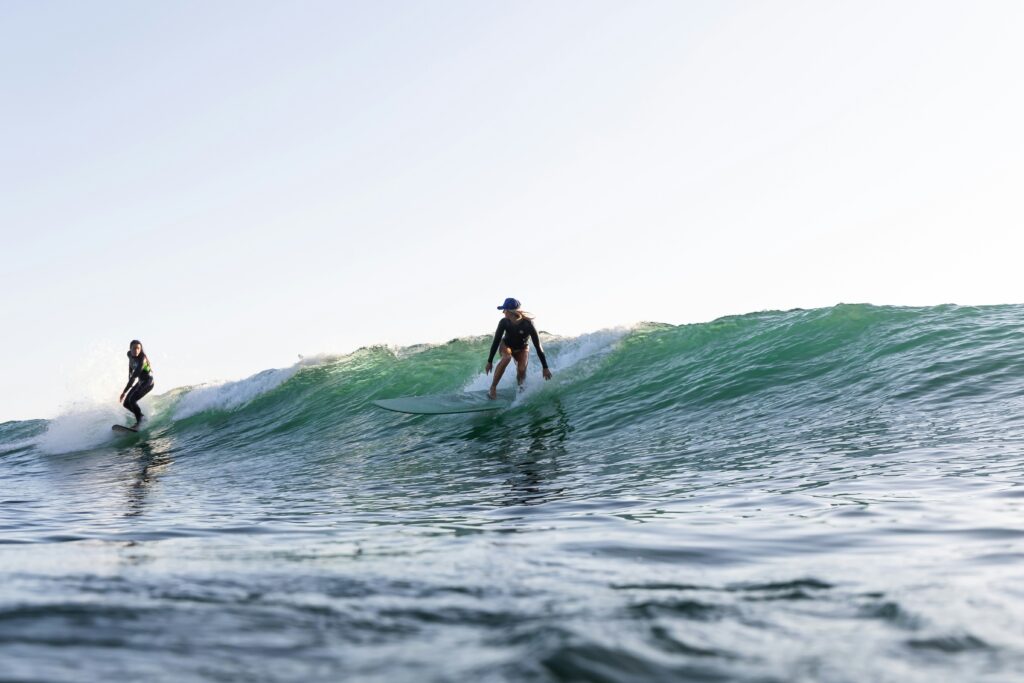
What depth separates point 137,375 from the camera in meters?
17.5

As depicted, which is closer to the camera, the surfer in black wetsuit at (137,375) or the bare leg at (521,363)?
the bare leg at (521,363)

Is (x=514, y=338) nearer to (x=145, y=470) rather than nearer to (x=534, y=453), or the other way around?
(x=534, y=453)

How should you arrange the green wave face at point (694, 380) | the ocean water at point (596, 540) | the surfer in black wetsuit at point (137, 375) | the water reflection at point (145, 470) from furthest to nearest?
the surfer in black wetsuit at point (137, 375) → the green wave face at point (694, 380) → the water reflection at point (145, 470) → the ocean water at point (596, 540)

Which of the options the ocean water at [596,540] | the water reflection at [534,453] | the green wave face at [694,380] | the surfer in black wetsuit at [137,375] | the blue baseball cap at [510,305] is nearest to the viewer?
the ocean water at [596,540]

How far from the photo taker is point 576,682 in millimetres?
2133

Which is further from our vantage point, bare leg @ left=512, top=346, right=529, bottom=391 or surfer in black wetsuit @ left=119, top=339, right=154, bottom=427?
surfer in black wetsuit @ left=119, top=339, right=154, bottom=427

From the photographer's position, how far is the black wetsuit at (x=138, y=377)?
57.1 feet

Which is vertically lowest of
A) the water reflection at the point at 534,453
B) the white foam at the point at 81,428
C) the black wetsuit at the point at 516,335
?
the water reflection at the point at 534,453

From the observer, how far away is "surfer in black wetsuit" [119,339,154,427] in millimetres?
17406

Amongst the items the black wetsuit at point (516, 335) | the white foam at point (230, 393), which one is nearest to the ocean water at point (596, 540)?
the black wetsuit at point (516, 335)

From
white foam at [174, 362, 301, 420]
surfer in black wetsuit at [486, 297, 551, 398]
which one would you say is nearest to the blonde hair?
surfer in black wetsuit at [486, 297, 551, 398]

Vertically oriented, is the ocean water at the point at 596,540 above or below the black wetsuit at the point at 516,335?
below

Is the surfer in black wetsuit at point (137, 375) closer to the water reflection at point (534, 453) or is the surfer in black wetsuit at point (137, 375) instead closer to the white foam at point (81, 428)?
the white foam at point (81, 428)

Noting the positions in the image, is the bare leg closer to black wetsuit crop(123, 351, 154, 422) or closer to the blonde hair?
the blonde hair
